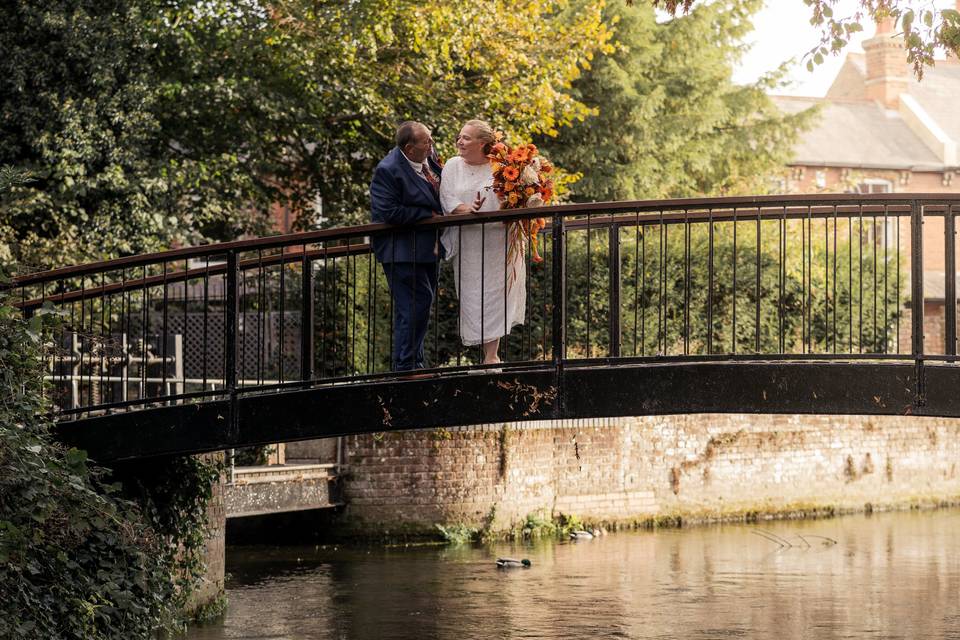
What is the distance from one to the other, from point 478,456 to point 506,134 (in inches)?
201

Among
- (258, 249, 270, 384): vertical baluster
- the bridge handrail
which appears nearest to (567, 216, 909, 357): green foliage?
(258, 249, 270, 384): vertical baluster

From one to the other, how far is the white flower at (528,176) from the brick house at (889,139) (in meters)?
→ 25.6

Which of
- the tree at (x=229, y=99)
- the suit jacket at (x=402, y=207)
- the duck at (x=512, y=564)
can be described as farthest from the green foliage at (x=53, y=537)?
the tree at (x=229, y=99)

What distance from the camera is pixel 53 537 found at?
28.1ft

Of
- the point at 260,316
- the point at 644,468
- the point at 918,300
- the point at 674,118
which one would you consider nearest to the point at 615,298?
the point at 918,300

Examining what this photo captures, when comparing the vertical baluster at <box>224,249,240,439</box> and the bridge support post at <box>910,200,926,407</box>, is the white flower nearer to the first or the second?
the vertical baluster at <box>224,249,240,439</box>

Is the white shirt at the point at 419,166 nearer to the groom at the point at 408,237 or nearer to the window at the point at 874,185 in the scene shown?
the groom at the point at 408,237

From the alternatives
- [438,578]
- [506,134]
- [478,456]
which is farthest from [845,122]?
[438,578]

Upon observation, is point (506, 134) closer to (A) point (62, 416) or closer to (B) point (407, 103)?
(B) point (407, 103)

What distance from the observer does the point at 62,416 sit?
10117mm

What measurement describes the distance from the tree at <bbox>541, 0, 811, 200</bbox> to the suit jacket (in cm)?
1517

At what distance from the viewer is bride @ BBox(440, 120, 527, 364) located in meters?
9.41

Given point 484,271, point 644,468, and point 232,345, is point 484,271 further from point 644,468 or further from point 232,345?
point 644,468

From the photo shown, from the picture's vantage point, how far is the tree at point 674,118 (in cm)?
2627
